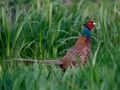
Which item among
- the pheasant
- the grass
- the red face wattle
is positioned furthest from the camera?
the red face wattle

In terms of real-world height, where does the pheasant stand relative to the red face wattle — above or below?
below

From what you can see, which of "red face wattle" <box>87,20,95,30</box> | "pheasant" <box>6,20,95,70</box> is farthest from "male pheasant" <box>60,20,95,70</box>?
"red face wattle" <box>87,20,95,30</box>

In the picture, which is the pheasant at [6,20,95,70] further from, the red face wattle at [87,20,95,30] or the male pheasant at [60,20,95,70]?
the red face wattle at [87,20,95,30]

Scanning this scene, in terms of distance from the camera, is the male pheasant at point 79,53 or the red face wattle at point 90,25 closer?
the male pheasant at point 79,53

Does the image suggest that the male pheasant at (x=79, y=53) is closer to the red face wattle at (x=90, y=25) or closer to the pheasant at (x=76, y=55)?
the pheasant at (x=76, y=55)

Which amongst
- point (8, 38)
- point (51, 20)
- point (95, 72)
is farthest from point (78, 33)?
point (95, 72)

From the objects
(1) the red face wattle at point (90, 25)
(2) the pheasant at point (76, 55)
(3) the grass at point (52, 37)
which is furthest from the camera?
(1) the red face wattle at point (90, 25)

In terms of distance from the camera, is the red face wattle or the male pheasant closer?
the male pheasant

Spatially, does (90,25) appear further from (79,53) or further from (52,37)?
(79,53)

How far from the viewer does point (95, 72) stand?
511 centimetres

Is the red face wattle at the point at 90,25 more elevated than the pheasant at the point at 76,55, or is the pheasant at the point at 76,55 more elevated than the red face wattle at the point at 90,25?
the red face wattle at the point at 90,25

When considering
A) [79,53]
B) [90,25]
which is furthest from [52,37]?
[79,53]

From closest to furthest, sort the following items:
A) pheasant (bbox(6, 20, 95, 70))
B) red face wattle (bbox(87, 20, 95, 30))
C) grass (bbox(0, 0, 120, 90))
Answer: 1. grass (bbox(0, 0, 120, 90))
2. pheasant (bbox(6, 20, 95, 70))
3. red face wattle (bbox(87, 20, 95, 30))

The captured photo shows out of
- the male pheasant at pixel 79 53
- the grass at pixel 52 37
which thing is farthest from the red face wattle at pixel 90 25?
the grass at pixel 52 37
